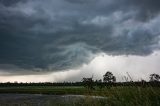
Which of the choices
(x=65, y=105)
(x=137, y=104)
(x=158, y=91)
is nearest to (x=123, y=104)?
(x=137, y=104)

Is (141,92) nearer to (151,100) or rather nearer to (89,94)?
(151,100)

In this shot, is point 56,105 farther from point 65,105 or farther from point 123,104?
point 123,104

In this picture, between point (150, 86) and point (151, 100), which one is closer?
point (151, 100)

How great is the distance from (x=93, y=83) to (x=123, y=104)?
4.98m

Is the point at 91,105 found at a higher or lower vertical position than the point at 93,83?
lower

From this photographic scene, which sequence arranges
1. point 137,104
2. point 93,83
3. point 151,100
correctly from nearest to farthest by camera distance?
point 137,104 < point 151,100 < point 93,83

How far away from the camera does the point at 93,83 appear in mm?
20656

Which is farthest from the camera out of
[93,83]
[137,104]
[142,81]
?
[93,83]

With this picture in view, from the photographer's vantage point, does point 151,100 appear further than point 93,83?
No

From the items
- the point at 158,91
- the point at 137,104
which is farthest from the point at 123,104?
the point at 158,91

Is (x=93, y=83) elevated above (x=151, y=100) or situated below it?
above

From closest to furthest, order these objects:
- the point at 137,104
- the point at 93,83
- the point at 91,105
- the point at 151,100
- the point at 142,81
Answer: the point at 137,104 < the point at 151,100 < the point at 91,105 < the point at 142,81 < the point at 93,83

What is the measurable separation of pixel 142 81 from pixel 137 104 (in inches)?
154

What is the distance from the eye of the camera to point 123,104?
1591cm
